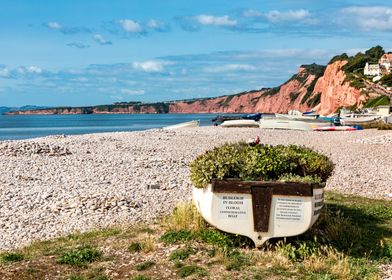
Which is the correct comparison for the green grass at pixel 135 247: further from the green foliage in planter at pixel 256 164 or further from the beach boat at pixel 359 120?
the beach boat at pixel 359 120

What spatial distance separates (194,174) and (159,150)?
2104cm

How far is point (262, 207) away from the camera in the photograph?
9.54 m

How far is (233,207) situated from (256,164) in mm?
1212

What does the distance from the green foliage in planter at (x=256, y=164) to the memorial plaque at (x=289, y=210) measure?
2.94 feet

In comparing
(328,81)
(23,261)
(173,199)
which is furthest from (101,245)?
(328,81)

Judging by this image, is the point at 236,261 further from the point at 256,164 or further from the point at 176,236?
the point at 256,164

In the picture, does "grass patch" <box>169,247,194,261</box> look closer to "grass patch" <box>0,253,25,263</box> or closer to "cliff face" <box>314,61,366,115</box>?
"grass patch" <box>0,253,25,263</box>

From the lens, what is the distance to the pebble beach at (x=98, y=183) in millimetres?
13383

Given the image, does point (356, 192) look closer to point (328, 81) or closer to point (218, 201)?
point (218, 201)

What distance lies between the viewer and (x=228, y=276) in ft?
28.2

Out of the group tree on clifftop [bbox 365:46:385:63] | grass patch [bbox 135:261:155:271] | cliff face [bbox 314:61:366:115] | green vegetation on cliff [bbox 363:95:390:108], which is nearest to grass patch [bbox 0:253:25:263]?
grass patch [bbox 135:261:155:271]

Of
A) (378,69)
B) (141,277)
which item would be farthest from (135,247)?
(378,69)

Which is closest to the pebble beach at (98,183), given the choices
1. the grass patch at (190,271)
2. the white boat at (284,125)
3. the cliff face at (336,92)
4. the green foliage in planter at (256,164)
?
the green foliage in planter at (256,164)

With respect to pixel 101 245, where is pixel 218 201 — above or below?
above
